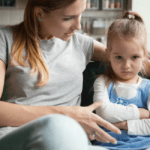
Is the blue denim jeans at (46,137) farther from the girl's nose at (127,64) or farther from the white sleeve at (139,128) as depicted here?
the girl's nose at (127,64)

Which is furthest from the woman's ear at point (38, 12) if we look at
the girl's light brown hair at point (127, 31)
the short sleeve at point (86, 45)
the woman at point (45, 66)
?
the girl's light brown hair at point (127, 31)

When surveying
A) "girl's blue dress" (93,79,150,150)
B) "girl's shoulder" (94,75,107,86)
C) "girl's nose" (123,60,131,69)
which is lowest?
"girl's blue dress" (93,79,150,150)

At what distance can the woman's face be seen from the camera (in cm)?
89

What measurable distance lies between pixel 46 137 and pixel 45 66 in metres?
→ 0.53

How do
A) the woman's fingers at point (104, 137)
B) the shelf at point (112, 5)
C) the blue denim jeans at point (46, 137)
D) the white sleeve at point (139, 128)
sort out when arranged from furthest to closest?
the shelf at point (112, 5)
the white sleeve at point (139, 128)
the woman's fingers at point (104, 137)
the blue denim jeans at point (46, 137)

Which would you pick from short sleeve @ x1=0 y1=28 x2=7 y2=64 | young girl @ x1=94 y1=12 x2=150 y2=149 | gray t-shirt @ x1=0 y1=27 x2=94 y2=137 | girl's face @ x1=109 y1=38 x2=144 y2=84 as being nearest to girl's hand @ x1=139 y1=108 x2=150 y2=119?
young girl @ x1=94 y1=12 x2=150 y2=149

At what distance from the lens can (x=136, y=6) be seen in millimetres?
3518

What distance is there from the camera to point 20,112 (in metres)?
0.80

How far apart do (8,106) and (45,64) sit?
0.27 m

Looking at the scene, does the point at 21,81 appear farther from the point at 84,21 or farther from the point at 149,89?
the point at 84,21

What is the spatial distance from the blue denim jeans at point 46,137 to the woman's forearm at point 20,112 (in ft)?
1.02

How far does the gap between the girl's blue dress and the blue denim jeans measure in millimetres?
383

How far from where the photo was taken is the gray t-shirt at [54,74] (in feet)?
3.02

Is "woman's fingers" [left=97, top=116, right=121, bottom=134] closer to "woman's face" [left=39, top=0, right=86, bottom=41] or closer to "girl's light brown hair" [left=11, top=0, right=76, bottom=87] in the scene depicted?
"girl's light brown hair" [left=11, top=0, right=76, bottom=87]
